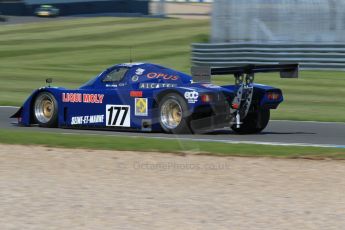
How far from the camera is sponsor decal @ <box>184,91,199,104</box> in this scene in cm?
1220

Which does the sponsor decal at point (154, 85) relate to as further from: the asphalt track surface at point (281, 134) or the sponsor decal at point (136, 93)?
the asphalt track surface at point (281, 134)

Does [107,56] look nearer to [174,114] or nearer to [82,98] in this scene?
[82,98]

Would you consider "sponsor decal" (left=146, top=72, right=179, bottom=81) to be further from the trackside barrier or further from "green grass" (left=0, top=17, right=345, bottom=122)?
the trackside barrier

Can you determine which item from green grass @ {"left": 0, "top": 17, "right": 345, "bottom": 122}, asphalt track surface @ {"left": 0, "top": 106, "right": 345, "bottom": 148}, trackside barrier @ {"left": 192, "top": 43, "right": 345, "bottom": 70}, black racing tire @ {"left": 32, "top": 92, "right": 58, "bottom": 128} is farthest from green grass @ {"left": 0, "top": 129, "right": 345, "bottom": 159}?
trackside barrier @ {"left": 192, "top": 43, "right": 345, "bottom": 70}

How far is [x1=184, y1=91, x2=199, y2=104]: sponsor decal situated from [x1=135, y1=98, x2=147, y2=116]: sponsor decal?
0.83 metres

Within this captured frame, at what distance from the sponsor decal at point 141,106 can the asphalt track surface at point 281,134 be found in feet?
1.14

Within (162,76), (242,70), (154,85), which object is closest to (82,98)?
(154,85)

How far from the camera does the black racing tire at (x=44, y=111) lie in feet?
45.4

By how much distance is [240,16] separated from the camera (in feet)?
85.0

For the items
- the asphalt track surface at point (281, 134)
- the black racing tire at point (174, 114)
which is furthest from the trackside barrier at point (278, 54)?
the black racing tire at point (174, 114)

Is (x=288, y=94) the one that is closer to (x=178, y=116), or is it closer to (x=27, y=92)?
(x=27, y=92)

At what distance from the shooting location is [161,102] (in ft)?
41.3

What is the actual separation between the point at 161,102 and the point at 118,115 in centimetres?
89

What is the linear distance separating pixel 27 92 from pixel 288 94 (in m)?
6.41
